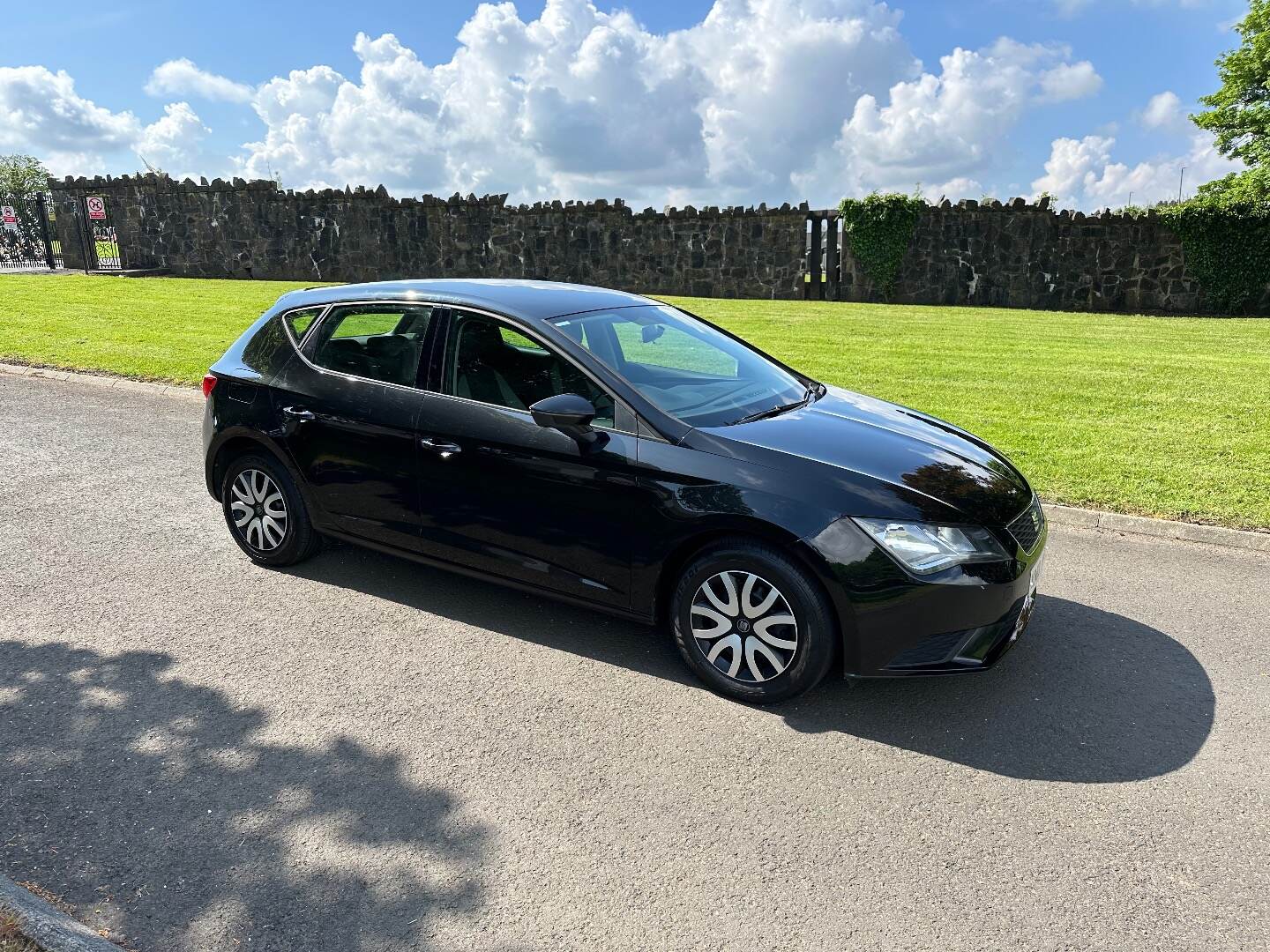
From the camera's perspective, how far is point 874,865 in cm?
288

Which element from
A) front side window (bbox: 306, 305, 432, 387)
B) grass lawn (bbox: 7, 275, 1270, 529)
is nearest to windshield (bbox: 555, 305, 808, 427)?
front side window (bbox: 306, 305, 432, 387)

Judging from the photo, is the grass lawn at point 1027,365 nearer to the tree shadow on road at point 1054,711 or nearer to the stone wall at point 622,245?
the stone wall at point 622,245

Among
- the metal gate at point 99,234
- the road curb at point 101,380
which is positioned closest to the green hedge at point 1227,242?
the road curb at point 101,380

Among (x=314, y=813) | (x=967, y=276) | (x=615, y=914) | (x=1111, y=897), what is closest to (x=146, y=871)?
(x=314, y=813)

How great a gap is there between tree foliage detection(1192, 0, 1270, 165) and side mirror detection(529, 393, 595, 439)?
3610 cm

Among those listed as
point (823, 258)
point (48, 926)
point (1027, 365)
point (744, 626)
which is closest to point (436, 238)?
point (823, 258)

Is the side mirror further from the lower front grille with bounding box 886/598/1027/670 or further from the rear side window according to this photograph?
the rear side window

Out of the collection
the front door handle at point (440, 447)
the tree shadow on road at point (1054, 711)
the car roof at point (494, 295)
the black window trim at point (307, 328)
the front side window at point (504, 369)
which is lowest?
the tree shadow on road at point (1054, 711)

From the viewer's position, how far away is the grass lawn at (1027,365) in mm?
6980

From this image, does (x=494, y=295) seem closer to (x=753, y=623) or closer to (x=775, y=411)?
(x=775, y=411)

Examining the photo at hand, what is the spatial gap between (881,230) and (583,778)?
869 inches

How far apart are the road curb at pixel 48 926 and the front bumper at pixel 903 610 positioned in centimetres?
263

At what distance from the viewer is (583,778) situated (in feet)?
10.9

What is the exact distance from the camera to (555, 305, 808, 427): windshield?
13.9 feet
